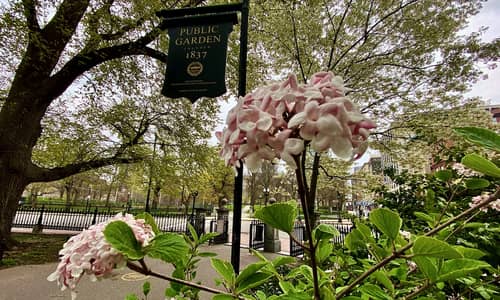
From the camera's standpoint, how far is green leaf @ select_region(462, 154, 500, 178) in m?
0.54

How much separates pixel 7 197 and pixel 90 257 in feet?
24.8

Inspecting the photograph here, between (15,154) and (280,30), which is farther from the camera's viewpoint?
(280,30)

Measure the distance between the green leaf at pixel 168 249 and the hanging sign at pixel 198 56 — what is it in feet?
6.13

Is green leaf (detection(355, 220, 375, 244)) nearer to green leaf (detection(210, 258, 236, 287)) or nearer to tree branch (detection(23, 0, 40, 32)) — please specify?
green leaf (detection(210, 258, 236, 287))

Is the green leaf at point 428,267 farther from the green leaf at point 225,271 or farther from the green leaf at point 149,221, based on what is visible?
the green leaf at point 149,221

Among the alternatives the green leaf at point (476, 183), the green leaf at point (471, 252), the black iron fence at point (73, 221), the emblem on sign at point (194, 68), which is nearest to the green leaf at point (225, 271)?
the green leaf at point (471, 252)

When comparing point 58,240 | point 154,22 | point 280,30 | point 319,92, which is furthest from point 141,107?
point 319,92

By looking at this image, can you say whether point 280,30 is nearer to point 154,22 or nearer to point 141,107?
point 154,22

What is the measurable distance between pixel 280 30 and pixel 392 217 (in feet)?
20.9

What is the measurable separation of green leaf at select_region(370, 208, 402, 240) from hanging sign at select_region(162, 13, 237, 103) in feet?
6.50

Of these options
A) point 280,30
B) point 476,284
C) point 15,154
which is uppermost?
point 280,30

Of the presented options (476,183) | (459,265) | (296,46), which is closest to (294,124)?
(459,265)

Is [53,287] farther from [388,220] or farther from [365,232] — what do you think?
[388,220]

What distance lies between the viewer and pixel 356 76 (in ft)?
21.1
